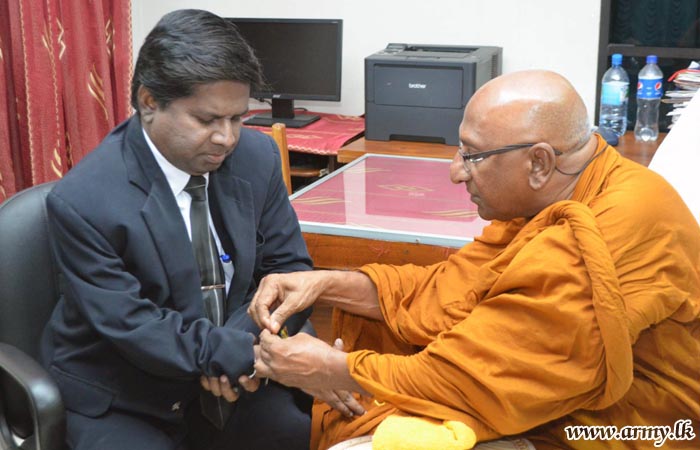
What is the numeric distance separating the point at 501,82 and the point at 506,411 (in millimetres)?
577

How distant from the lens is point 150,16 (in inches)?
162

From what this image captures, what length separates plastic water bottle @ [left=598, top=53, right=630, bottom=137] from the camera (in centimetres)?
329

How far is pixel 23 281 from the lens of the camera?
5.45 feet

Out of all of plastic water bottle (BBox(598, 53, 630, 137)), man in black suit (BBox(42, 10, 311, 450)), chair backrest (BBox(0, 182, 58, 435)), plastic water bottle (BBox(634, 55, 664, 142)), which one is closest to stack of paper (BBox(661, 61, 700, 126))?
plastic water bottle (BBox(634, 55, 664, 142))

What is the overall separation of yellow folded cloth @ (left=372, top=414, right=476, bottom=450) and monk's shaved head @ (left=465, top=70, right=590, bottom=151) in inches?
19.8

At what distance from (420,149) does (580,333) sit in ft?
6.51

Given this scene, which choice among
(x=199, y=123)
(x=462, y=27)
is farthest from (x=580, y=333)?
(x=462, y=27)

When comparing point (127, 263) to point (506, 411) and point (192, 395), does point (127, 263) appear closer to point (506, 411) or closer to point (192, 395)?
point (192, 395)

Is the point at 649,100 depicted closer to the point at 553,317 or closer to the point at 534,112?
the point at 534,112

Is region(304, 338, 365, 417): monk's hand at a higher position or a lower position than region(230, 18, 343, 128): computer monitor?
lower

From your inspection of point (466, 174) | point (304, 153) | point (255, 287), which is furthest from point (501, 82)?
point (304, 153)

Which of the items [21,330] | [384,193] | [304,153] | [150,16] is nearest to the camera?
[21,330]

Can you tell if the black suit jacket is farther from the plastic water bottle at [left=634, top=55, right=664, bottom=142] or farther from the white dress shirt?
the plastic water bottle at [left=634, top=55, right=664, bottom=142]

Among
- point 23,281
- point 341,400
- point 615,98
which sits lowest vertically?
point 341,400
